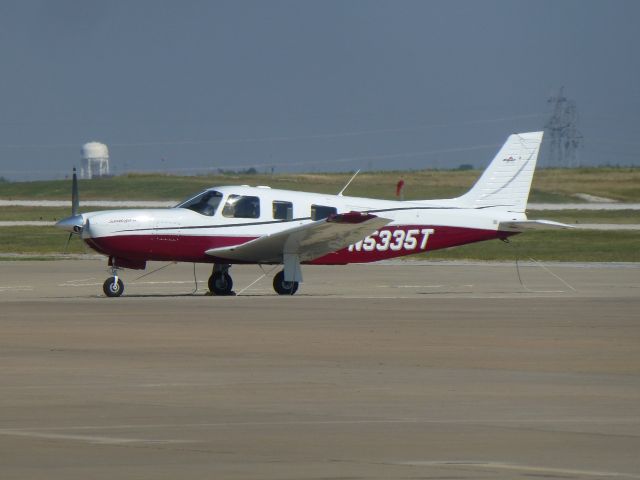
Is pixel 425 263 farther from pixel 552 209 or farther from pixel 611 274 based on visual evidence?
pixel 552 209

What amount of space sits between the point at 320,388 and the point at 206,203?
560 inches

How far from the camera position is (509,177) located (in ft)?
91.7

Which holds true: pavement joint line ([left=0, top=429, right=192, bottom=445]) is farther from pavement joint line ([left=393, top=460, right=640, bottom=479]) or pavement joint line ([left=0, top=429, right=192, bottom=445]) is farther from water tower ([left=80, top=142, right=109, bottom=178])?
water tower ([left=80, top=142, right=109, bottom=178])

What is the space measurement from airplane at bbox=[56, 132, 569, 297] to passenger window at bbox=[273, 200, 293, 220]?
0.02 m

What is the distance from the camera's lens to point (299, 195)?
26.7 meters

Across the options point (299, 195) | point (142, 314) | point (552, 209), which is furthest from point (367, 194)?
point (142, 314)

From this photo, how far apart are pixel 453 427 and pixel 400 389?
217 cm

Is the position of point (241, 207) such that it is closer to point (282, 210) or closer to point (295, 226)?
point (282, 210)

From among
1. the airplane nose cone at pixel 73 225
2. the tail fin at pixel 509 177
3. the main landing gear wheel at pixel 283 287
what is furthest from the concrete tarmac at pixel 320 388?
the tail fin at pixel 509 177

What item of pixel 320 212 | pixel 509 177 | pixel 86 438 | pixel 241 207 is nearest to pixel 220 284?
pixel 241 207

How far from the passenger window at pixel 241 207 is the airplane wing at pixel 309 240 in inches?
22.1

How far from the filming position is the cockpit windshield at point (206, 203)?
26016 mm

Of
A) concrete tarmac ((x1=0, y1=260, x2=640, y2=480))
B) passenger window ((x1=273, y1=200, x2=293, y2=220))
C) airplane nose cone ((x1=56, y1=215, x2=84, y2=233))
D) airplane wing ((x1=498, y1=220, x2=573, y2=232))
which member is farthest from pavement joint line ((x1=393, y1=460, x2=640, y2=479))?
airplane wing ((x1=498, y1=220, x2=573, y2=232))

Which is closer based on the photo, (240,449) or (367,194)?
(240,449)
